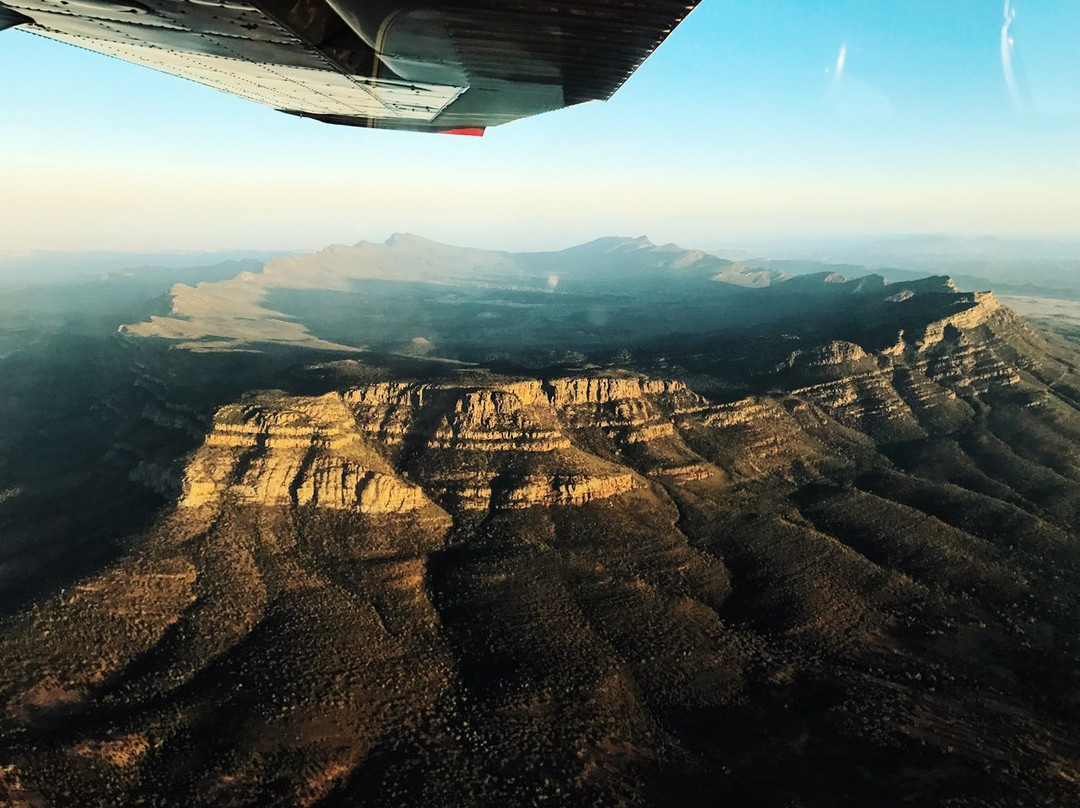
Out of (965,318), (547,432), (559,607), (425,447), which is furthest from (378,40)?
(965,318)

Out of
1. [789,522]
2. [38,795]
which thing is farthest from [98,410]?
[789,522]

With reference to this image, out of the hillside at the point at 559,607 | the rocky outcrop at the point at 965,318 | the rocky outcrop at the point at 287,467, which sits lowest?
the hillside at the point at 559,607

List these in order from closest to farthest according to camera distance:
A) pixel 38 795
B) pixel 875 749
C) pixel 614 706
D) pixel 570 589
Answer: pixel 38 795
pixel 875 749
pixel 614 706
pixel 570 589

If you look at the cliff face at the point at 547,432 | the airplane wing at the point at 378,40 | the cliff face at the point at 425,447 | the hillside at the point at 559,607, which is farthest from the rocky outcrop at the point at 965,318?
the airplane wing at the point at 378,40

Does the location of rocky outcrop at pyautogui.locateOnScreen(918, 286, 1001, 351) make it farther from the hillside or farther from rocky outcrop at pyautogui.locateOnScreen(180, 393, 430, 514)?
rocky outcrop at pyautogui.locateOnScreen(180, 393, 430, 514)

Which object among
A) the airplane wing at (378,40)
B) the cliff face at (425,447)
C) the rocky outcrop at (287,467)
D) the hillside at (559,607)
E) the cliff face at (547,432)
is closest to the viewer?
the airplane wing at (378,40)

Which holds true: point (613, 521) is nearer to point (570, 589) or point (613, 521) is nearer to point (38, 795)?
point (570, 589)

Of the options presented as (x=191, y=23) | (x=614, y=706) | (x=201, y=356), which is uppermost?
(x=191, y=23)

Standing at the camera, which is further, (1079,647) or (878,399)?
(878,399)

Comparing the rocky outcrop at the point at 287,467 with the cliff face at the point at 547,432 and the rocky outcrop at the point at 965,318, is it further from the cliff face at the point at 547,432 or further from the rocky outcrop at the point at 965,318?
the rocky outcrop at the point at 965,318
